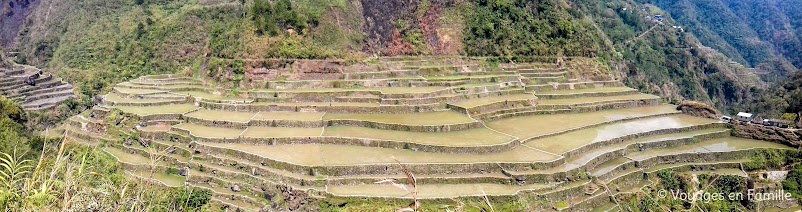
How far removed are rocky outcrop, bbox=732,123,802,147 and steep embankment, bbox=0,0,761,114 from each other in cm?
1031

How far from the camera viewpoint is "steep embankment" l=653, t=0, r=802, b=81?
6284 cm

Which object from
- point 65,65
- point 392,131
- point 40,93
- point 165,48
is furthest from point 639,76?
point 65,65

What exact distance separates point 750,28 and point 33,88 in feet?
270

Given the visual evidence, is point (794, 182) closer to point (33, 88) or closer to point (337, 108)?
point (337, 108)

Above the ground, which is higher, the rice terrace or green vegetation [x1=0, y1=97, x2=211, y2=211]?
green vegetation [x1=0, y1=97, x2=211, y2=211]

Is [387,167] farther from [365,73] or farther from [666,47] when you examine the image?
[666,47]

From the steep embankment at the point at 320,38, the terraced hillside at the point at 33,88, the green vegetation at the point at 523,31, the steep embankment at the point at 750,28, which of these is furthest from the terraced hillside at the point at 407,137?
the steep embankment at the point at 750,28

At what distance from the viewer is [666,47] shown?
4512 cm

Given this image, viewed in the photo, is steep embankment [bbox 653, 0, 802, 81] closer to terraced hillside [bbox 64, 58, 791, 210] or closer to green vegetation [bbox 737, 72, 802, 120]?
green vegetation [bbox 737, 72, 802, 120]

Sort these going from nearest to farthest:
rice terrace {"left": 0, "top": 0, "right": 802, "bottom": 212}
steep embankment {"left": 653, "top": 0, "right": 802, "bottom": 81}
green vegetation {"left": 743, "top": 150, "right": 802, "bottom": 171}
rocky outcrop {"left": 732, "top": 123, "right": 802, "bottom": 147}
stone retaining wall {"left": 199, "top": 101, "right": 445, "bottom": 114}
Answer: rice terrace {"left": 0, "top": 0, "right": 802, "bottom": 212} < green vegetation {"left": 743, "top": 150, "right": 802, "bottom": 171} < rocky outcrop {"left": 732, "top": 123, "right": 802, "bottom": 147} < stone retaining wall {"left": 199, "top": 101, "right": 445, "bottom": 114} < steep embankment {"left": 653, "top": 0, "right": 802, "bottom": 81}

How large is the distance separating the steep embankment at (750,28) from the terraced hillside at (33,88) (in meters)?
63.1

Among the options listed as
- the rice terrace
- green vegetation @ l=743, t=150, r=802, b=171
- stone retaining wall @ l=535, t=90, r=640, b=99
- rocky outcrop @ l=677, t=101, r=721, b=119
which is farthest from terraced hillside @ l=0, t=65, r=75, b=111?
green vegetation @ l=743, t=150, r=802, b=171

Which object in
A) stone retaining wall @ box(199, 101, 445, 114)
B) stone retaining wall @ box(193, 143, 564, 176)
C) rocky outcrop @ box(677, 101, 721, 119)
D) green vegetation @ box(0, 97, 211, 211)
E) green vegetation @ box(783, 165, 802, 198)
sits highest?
green vegetation @ box(0, 97, 211, 211)

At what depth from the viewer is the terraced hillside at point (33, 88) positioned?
26531mm
